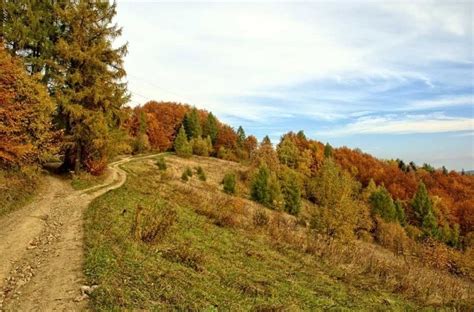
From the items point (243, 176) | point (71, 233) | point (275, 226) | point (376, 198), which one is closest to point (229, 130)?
point (243, 176)

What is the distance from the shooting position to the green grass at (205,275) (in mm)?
7816

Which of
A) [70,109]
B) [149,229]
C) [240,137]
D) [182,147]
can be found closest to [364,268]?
[149,229]

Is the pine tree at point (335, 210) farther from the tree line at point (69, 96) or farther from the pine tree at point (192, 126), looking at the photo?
the pine tree at point (192, 126)

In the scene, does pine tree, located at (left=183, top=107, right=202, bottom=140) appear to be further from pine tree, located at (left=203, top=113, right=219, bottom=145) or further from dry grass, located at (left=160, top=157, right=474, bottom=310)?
dry grass, located at (left=160, top=157, right=474, bottom=310)

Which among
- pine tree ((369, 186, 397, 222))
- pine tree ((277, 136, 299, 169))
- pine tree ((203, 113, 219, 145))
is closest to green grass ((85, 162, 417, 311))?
pine tree ((369, 186, 397, 222))

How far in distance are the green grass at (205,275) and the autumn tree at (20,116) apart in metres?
5.74

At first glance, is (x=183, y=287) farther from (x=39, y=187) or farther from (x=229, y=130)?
(x=229, y=130)

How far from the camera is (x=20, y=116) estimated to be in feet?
58.5

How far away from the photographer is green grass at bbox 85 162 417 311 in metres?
7.82

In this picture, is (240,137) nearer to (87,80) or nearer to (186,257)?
(87,80)

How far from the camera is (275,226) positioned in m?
20.1

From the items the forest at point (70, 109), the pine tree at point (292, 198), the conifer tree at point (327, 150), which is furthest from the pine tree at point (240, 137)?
the forest at point (70, 109)

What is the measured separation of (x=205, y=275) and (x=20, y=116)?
13574 millimetres

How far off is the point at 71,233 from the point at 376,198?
60.9 m
